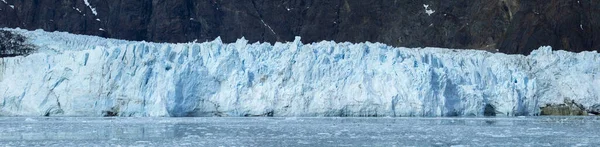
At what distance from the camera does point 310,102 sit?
2827 centimetres

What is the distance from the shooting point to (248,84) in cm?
2831

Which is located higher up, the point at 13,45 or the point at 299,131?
the point at 13,45

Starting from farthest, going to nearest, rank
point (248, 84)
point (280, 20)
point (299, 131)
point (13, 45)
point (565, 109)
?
point (280, 20) < point (13, 45) < point (565, 109) < point (248, 84) < point (299, 131)

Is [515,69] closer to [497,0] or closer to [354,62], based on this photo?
[354,62]

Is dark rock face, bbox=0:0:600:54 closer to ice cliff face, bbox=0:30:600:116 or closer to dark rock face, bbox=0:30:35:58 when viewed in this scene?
dark rock face, bbox=0:30:35:58

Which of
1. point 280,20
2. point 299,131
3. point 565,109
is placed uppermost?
point 280,20

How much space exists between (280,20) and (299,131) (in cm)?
2671

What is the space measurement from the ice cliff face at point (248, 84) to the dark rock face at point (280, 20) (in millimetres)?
15774

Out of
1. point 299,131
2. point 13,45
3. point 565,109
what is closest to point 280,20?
point 13,45

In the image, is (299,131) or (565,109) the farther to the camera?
(565,109)

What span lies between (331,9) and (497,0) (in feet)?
23.9

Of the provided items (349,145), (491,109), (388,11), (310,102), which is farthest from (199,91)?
(388,11)

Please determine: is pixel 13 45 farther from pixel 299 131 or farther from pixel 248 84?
pixel 299 131

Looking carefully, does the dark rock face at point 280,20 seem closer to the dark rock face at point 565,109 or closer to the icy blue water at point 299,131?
the dark rock face at point 565,109
